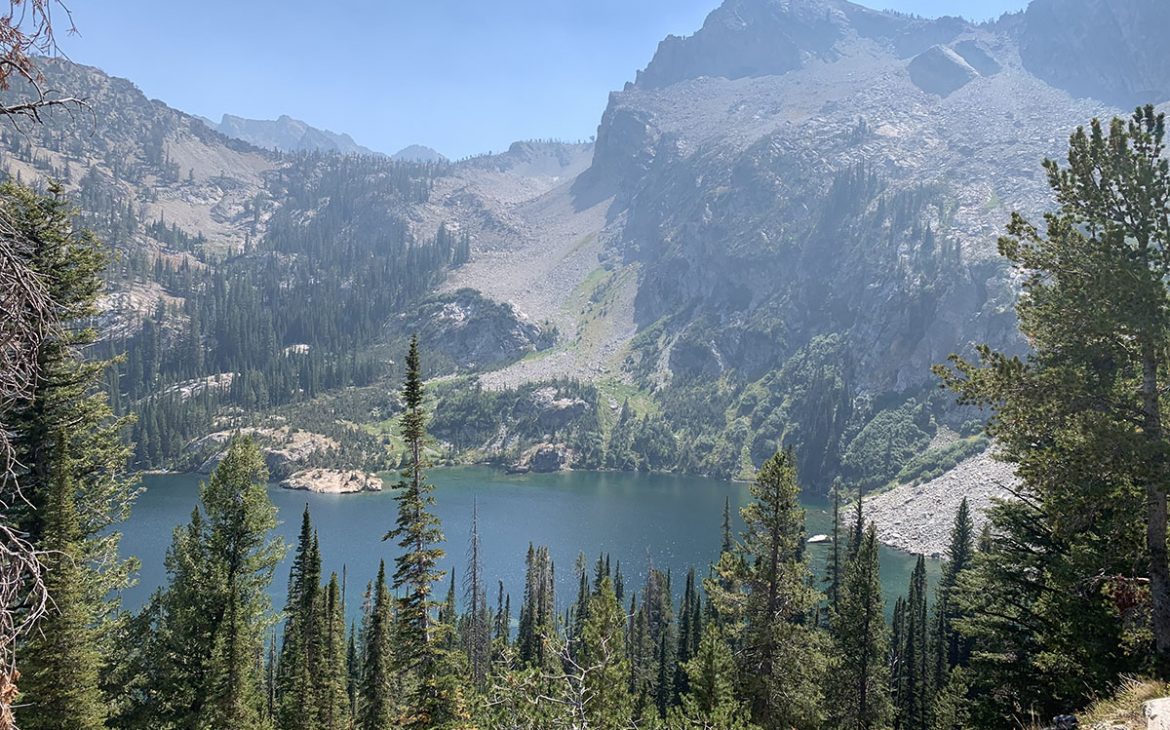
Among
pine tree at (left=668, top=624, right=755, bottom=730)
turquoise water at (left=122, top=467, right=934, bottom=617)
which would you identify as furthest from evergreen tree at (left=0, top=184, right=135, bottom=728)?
turquoise water at (left=122, top=467, right=934, bottom=617)

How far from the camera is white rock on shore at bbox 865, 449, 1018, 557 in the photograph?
15612cm

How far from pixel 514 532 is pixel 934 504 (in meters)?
106

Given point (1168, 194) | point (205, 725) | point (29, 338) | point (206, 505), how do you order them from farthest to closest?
1. point (206, 505)
2. point (205, 725)
3. point (1168, 194)
4. point (29, 338)

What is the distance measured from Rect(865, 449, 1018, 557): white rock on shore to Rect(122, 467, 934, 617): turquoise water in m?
9.35

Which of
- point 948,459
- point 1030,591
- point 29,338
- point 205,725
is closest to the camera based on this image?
point 29,338

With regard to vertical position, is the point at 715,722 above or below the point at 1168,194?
below

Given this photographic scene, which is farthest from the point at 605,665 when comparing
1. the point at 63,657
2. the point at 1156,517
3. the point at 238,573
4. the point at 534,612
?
the point at 534,612

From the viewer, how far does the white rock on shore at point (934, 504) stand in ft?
512

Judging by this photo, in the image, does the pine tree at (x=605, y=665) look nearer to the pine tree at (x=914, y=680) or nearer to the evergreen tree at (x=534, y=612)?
the evergreen tree at (x=534, y=612)

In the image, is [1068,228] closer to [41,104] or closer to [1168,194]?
[1168,194]

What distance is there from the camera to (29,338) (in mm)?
8047

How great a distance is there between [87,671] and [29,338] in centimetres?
1838

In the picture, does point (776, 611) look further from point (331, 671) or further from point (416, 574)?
point (331, 671)

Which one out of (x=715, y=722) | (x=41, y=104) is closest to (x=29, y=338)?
(x=41, y=104)
